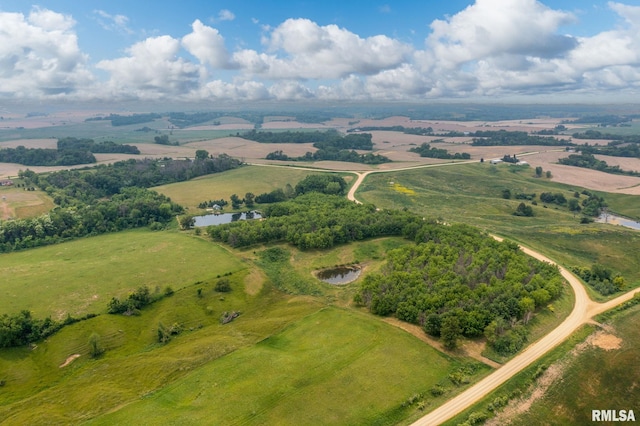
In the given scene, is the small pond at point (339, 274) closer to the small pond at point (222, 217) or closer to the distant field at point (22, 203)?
the small pond at point (222, 217)

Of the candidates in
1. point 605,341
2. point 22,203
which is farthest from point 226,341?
point 22,203

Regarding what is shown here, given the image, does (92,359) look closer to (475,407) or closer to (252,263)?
(252,263)

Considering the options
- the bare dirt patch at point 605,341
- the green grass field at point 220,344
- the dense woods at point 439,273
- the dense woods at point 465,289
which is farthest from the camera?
the dense woods at point 439,273

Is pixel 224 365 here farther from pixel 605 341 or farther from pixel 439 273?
pixel 605 341

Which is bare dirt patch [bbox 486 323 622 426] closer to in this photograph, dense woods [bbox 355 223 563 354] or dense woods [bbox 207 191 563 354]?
dense woods [bbox 355 223 563 354]

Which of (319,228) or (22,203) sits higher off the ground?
(22,203)

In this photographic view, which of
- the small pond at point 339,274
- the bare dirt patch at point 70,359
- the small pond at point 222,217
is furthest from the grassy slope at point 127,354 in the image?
the small pond at point 222,217
